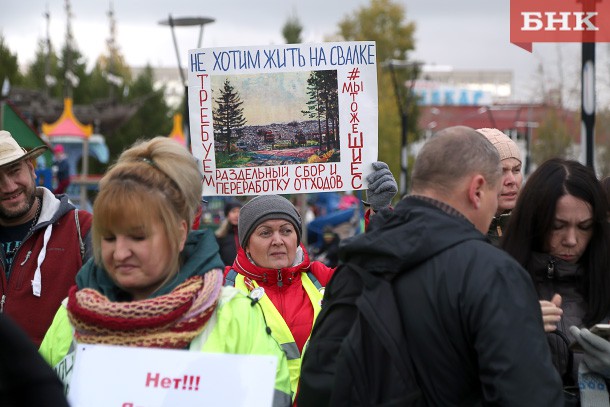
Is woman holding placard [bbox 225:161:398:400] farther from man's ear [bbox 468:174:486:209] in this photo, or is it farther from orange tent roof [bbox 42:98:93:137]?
orange tent roof [bbox 42:98:93:137]

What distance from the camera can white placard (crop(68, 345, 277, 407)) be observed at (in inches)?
120

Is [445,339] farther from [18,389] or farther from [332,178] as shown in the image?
[332,178]

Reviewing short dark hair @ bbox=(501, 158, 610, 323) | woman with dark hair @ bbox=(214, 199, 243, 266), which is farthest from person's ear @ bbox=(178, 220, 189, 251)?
woman with dark hair @ bbox=(214, 199, 243, 266)

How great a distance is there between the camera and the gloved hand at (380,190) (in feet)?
15.4

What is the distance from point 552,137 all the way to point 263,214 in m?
50.2

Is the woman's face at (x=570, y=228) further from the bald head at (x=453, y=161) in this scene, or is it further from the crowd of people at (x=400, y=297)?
the bald head at (x=453, y=161)

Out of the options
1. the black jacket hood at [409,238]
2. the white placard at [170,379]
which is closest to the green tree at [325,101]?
the black jacket hood at [409,238]

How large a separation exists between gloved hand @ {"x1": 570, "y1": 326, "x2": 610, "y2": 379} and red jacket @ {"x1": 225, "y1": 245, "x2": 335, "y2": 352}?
1.68m

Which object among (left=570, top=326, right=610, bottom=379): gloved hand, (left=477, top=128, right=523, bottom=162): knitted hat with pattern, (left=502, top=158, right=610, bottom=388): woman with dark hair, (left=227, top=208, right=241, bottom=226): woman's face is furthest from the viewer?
(left=227, top=208, right=241, bottom=226): woman's face

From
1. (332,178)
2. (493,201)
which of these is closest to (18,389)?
(493,201)

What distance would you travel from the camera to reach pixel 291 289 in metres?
5.22

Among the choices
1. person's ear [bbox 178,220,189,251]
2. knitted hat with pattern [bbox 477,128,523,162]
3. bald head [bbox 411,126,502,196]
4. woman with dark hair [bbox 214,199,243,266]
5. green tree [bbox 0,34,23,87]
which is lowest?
woman with dark hair [bbox 214,199,243,266]

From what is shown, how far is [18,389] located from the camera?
1.81 m

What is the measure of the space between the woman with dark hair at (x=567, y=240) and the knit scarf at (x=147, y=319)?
142 centimetres
